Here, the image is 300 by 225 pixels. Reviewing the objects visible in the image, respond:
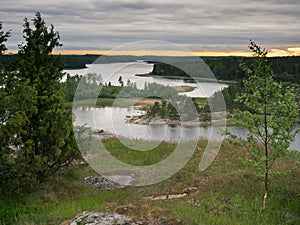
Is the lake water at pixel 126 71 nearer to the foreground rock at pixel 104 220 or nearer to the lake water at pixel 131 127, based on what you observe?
the lake water at pixel 131 127

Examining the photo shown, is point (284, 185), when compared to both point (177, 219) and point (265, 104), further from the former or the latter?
point (177, 219)

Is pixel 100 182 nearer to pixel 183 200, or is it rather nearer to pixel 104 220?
pixel 183 200

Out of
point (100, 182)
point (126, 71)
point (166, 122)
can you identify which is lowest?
point (166, 122)

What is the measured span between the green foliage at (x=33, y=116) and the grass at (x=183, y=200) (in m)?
0.80

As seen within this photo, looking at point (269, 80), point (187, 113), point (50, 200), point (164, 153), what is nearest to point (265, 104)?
point (269, 80)

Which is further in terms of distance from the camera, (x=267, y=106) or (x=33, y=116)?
(x=33, y=116)

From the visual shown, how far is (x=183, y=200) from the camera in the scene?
36.7 feet

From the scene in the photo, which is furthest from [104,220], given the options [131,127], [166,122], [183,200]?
[166,122]

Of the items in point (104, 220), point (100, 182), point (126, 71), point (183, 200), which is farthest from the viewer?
point (126, 71)

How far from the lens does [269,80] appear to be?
9578 mm

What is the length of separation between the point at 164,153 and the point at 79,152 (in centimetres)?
649

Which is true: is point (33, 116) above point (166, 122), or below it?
above

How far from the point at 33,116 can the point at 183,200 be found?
17.9ft

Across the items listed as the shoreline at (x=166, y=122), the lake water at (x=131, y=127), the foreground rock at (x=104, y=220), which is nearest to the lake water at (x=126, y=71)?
the lake water at (x=131, y=127)
